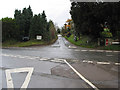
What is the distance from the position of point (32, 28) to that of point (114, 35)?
19655 millimetres

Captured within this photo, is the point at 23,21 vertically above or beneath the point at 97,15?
above

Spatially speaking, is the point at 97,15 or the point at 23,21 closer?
the point at 97,15

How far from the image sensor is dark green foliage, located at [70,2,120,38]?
12398 millimetres

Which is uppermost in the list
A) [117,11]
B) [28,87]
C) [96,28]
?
[117,11]

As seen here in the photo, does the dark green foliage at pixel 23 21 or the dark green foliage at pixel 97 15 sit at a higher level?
the dark green foliage at pixel 23 21

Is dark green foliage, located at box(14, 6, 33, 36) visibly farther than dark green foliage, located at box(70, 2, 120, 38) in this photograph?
Yes

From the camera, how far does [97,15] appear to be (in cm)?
1307

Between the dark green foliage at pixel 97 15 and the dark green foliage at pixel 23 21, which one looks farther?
the dark green foliage at pixel 23 21

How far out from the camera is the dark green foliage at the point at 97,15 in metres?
12.4

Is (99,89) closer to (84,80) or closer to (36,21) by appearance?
(84,80)

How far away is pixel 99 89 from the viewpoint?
3926mm

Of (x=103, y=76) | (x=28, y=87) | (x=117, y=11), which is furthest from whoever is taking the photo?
(x=117, y=11)

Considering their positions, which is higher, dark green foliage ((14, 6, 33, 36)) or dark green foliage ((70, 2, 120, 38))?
dark green foliage ((14, 6, 33, 36))

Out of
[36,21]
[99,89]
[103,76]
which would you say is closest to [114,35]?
[103,76]
